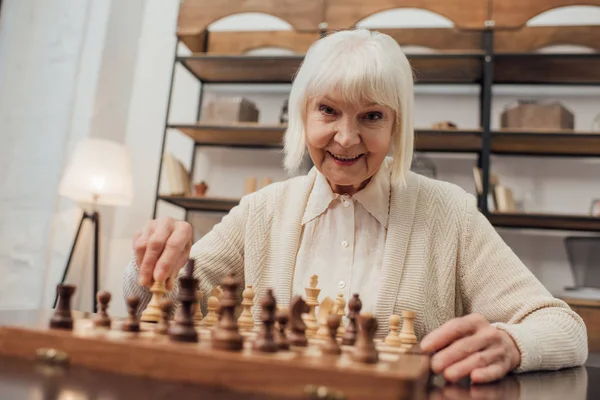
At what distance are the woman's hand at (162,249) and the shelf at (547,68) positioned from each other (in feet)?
8.07

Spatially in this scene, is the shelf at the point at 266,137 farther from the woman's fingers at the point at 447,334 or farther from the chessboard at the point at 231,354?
the chessboard at the point at 231,354

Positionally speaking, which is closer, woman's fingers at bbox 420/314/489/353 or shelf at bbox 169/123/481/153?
woman's fingers at bbox 420/314/489/353

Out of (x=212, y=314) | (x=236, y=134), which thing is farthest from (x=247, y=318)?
(x=236, y=134)

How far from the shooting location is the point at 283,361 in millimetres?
596

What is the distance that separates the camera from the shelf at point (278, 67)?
10.4 ft

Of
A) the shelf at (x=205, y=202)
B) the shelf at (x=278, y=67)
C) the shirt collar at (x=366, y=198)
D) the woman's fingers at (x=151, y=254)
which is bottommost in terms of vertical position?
the woman's fingers at (x=151, y=254)

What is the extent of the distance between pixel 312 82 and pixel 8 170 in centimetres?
253

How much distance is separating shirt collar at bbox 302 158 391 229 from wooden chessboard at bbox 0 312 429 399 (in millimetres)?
714

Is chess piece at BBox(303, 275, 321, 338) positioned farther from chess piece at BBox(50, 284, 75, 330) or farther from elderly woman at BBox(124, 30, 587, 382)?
chess piece at BBox(50, 284, 75, 330)

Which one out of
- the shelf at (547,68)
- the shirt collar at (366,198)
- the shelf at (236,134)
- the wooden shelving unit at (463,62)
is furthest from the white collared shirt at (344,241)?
the shelf at (547,68)

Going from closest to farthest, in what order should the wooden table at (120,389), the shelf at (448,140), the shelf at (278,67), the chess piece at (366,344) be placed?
the wooden table at (120,389), the chess piece at (366,344), the shelf at (448,140), the shelf at (278,67)

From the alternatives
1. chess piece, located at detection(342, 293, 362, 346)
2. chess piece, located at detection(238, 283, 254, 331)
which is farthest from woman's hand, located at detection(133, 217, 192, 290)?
chess piece, located at detection(342, 293, 362, 346)

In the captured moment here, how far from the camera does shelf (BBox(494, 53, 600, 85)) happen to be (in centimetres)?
304

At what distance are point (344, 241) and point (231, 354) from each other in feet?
2.72
